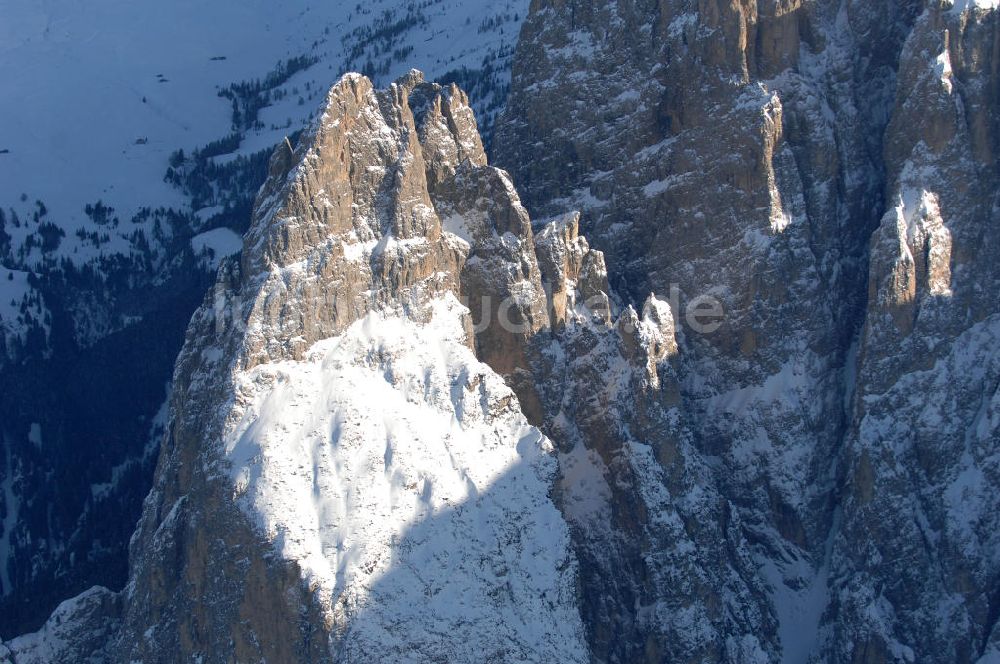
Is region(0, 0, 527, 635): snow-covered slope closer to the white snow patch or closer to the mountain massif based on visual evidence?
the white snow patch

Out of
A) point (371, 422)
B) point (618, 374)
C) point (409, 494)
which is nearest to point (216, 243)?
point (618, 374)

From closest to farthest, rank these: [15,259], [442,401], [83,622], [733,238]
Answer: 1. [442,401]
2. [83,622]
3. [733,238]
4. [15,259]

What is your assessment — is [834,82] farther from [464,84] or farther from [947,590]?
[464,84]

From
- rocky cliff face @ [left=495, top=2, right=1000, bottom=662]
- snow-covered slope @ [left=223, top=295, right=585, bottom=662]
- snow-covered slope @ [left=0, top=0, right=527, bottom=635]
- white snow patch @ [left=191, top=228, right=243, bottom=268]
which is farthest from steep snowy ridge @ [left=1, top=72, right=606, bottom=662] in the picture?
white snow patch @ [left=191, top=228, right=243, bottom=268]

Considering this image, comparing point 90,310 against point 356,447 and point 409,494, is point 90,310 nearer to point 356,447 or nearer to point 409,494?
point 356,447

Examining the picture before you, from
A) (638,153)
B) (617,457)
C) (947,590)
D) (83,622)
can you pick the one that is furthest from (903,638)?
(83,622)

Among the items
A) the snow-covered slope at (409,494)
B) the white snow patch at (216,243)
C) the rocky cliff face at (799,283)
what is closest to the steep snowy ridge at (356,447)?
the snow-covered slope at (409,494)
